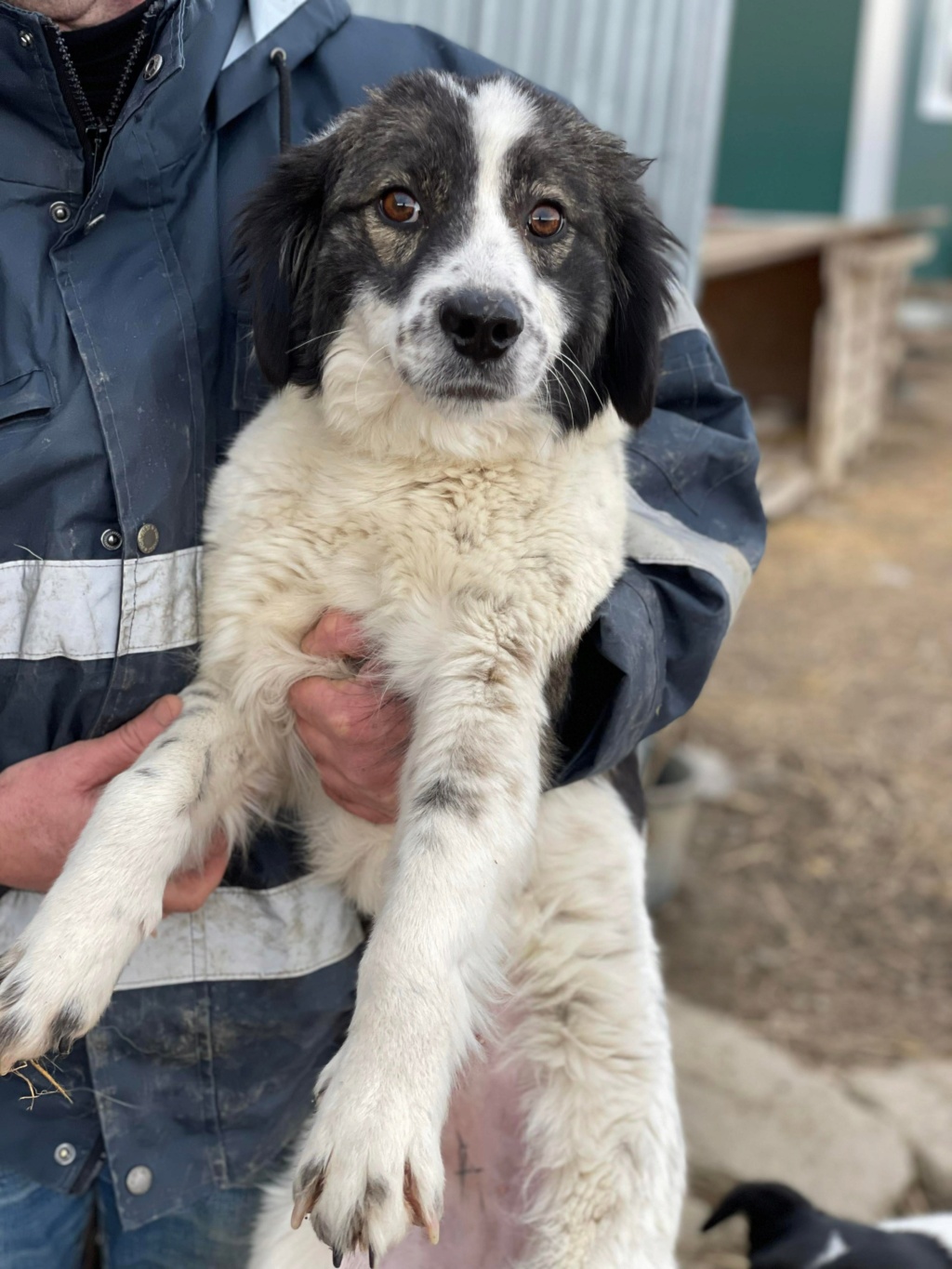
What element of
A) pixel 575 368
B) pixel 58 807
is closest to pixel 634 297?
pixel 575 368

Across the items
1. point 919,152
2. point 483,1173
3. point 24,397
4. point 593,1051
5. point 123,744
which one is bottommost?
point 483,1173

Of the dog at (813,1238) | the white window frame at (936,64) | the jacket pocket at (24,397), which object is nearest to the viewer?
the jacket pocket at (24,397)

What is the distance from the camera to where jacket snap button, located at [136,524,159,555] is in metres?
1.81

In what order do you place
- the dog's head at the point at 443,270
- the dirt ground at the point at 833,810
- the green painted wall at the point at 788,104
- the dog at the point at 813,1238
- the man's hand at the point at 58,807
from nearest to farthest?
the man's hand at the point at 58,807
the dog's head at the point at 443,270
the dog at the point at 813,1238
the dirt ground at the point at 833,810
the green painted wall at the point at 788,104

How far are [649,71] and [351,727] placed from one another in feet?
7.99

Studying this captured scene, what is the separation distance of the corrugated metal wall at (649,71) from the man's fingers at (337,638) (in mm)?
1943

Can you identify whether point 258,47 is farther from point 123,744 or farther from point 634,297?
point 123,744

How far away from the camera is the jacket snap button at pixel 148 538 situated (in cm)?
181

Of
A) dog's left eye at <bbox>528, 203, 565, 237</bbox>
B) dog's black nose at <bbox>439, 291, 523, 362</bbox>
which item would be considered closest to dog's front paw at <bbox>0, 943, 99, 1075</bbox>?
dog's black nose at <bbox>439, 291, 523, 362</bbox>

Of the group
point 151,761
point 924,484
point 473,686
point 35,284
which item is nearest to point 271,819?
point 151,761

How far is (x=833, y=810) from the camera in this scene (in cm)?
493

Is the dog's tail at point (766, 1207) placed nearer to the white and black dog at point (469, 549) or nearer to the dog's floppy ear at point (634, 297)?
the white and black dog at point (469, 549)

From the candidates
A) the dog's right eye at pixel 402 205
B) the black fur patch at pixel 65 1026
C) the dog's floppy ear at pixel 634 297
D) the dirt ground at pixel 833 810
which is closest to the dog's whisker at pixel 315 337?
the dog's right eye at pixel 402 205

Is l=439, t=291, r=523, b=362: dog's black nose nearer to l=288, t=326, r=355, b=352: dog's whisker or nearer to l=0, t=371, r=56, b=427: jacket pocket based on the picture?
l=288, t=326, r=355, b=352: dog's whisker
